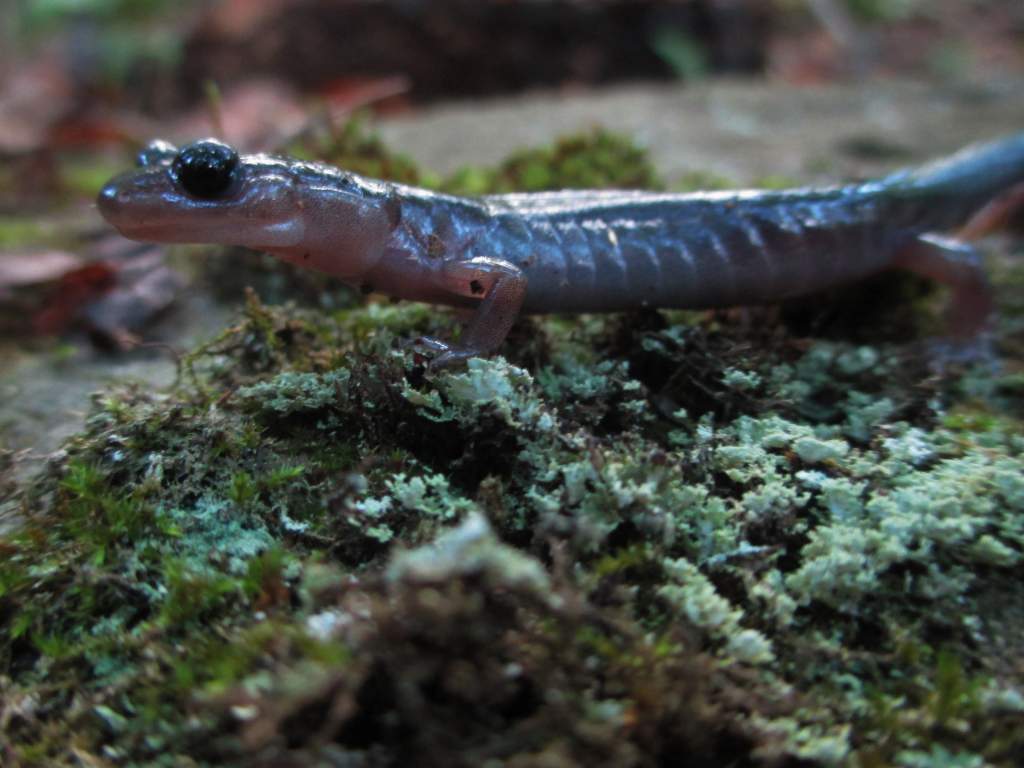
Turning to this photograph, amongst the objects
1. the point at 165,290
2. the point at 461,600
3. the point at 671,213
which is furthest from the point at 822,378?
the point at 165,290

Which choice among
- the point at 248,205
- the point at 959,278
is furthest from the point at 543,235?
the point at 959,278

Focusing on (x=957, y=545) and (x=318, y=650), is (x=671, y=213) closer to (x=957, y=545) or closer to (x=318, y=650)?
(x=957, y=545)

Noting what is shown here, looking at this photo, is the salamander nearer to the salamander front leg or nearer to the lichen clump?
the salamander front leg

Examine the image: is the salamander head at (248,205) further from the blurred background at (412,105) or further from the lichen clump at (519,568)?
the blurred background at (412,105)

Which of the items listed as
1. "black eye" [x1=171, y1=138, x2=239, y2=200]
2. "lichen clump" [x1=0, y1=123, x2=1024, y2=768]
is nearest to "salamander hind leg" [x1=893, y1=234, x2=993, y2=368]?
"lichen clump" [x1=0, y1=123, x2=1024, y2=768]

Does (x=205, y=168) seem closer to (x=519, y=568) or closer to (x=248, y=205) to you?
(x=248, y=205)

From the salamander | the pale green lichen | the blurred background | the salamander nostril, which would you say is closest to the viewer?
the pale green lichen

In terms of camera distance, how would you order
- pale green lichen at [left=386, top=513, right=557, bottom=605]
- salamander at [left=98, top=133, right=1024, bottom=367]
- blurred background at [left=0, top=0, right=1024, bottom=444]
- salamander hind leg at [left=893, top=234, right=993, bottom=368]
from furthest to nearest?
blurred background at [left=0, top=0, right=1024, bottom=444], salamander hind leg at [left=893, top=234, right=993, bottom=368], salamander at [left=98, top=133, right=1024, bottom=367], pale green lichen at [left=386, top=513, right=557, bottom=605]
